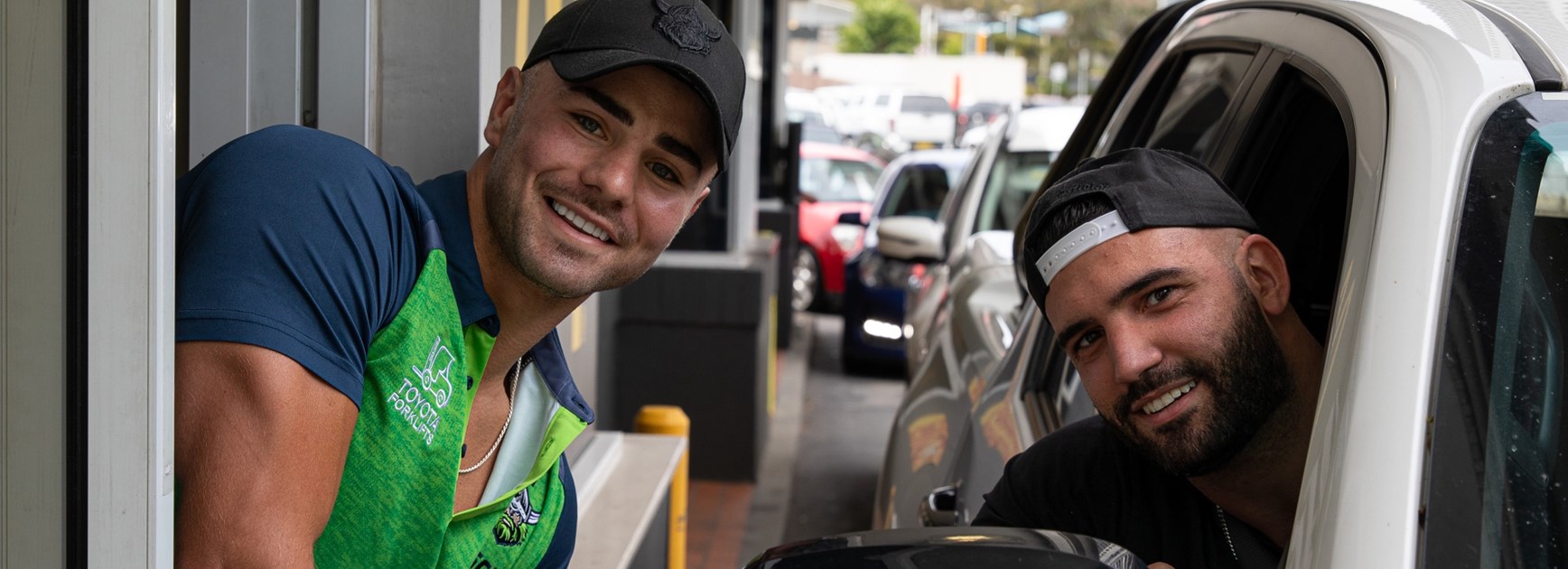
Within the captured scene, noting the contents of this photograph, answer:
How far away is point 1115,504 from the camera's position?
6.82ft

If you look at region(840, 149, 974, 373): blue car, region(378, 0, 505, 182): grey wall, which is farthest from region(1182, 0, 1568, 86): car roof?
region(840, 149, 974, 373): blue car

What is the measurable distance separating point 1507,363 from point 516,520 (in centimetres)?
139

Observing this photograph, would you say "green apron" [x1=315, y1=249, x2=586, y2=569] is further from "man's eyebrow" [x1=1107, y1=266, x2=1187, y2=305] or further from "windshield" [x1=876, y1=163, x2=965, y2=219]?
"windshield" [x1=876, y1=163, x2=965, y2=219]

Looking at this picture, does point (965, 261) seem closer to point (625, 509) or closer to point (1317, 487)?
point (625, 509)

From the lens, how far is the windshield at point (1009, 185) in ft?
23.0

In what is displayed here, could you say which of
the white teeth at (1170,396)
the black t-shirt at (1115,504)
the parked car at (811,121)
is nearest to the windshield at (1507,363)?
the white teeth at (1170,396)

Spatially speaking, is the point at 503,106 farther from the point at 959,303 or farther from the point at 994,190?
the point at 994,190

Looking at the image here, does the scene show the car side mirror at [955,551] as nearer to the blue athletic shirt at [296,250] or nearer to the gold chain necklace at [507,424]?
the blue athletic shirt at [296,250]

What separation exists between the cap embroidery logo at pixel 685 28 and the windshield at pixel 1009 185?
493cm

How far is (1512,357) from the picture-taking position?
4.83 ft

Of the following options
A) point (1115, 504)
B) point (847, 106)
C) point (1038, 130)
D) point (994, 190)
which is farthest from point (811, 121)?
point (1115, 504)
